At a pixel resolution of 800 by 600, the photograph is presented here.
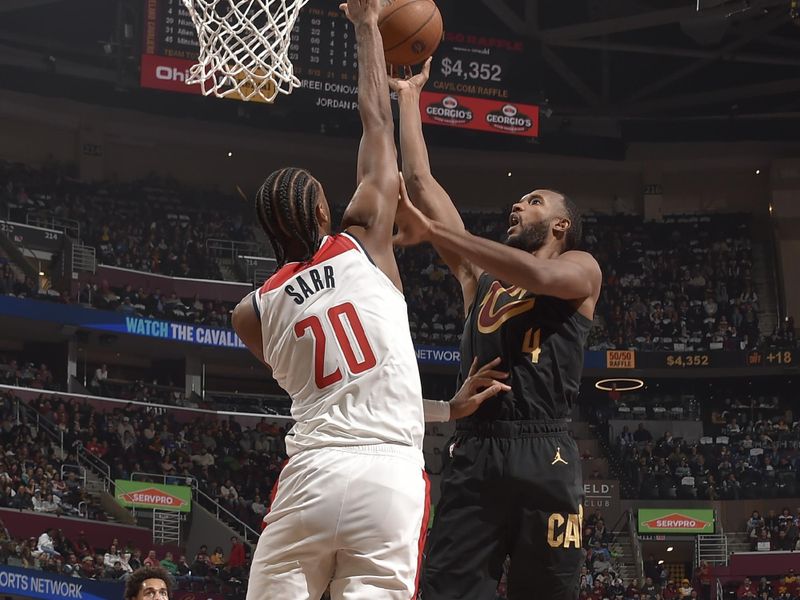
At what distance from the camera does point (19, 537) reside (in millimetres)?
17969

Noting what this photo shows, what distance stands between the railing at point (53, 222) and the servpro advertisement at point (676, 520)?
13435 millimetres

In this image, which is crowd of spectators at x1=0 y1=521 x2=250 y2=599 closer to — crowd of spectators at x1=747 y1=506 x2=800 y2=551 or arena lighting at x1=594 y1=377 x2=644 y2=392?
crowd of spectators at x1=747 y1=506 x2=800 y2=551

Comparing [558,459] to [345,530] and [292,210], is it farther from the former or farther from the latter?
[292,210]

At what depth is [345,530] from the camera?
3389 mm

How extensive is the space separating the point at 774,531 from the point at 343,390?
2203 centimetres

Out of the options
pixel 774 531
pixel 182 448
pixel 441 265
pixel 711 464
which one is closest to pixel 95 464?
pixel 182 448

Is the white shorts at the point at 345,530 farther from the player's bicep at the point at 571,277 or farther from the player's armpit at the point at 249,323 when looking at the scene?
the player's bicep at the point at 571,277

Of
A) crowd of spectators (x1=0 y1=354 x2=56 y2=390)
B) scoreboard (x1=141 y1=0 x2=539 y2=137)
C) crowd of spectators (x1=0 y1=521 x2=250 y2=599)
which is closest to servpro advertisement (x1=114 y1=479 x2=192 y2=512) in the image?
crowd of spectators (x1=0 y1=521 x2=250 y2=599)

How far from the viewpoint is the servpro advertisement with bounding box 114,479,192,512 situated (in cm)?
2117

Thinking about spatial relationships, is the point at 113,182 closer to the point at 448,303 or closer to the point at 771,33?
the point at 448,303

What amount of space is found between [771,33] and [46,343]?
17.7 m

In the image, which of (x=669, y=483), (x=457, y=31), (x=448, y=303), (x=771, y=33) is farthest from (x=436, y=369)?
(x=771, y=33)

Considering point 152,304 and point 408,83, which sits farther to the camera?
point 152,304

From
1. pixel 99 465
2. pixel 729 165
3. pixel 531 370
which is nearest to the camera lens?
pixel 531 370
